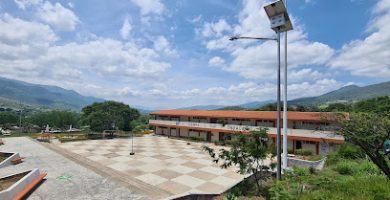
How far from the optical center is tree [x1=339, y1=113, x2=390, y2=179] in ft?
20.2

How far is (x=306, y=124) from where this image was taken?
2855 centimetres

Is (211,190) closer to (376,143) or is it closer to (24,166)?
(376,143)

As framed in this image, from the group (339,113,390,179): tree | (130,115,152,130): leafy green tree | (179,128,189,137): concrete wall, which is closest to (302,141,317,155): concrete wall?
(179,128,189,137): concrete wall

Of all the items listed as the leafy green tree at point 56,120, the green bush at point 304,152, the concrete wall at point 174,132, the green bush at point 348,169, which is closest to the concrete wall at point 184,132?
the concrete wall at point 174,132

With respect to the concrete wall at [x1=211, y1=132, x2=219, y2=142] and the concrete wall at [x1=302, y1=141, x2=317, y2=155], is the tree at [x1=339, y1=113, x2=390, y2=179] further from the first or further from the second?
the concrete wall at [x1=211, y1=132, x2=219, y2=142]

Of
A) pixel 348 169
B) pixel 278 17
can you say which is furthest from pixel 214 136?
pixel 278 17

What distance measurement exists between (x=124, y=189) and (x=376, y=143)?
12996mm

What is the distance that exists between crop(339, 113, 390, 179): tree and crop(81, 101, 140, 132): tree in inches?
1677

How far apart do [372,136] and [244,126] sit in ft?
83.4

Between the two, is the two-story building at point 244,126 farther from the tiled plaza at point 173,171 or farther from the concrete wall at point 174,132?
the tiled plaza at point 173,171

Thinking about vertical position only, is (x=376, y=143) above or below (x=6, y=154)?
above

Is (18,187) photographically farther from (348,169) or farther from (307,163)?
(307,163)

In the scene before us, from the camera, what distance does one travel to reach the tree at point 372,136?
6.17 meters

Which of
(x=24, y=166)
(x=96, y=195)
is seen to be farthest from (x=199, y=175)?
(x=24, y=166)
